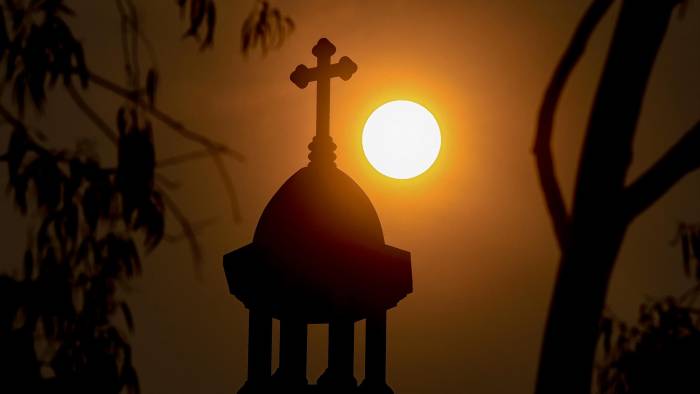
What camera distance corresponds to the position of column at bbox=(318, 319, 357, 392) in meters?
8.92

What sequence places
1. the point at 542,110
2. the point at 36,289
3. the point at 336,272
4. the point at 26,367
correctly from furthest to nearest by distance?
the point at 336,272 → the point at 36,289 → the point at 26,367 → the point at 542,110

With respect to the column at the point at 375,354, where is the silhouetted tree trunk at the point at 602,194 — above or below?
above

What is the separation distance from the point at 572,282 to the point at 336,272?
5292 millimetres

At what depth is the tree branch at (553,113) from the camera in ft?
11.4

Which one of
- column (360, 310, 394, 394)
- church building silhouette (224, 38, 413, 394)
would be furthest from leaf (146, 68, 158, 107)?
column (360, 310, 394, 394)

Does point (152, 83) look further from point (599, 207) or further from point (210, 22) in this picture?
point (599, 207)

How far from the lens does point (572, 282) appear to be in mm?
3213

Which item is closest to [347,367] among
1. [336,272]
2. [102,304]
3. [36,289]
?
[336,272]

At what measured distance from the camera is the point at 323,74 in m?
10.1

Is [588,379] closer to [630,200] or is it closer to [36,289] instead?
[630,200]

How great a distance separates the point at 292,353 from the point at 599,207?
245 inches

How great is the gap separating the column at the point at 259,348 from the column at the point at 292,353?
0.29 meters

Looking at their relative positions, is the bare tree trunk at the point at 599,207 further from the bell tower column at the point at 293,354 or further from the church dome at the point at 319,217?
the bell tower column at the point at 293,354

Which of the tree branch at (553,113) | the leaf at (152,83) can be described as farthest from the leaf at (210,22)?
the tree branch at (553,113)
